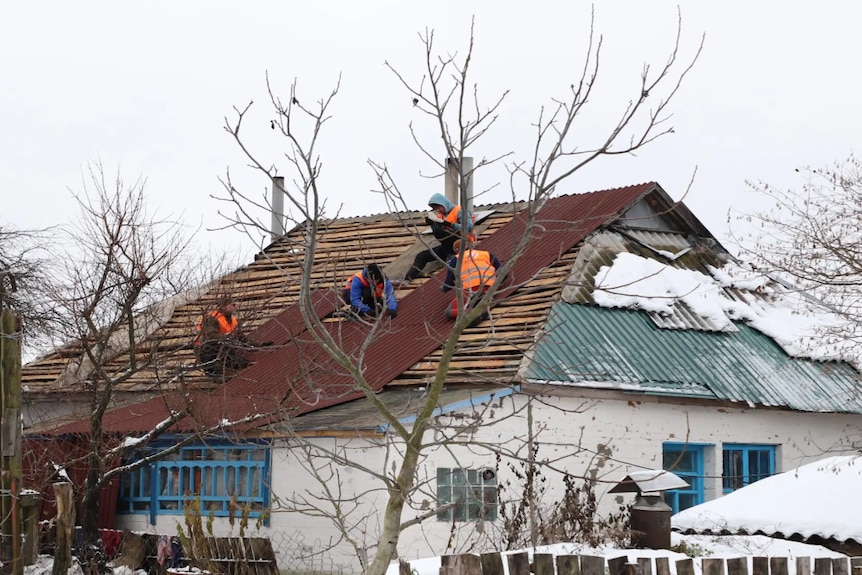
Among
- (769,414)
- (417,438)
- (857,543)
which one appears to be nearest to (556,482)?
(769,414)

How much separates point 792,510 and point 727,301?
9923 mm

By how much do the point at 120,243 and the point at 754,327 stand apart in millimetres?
11127

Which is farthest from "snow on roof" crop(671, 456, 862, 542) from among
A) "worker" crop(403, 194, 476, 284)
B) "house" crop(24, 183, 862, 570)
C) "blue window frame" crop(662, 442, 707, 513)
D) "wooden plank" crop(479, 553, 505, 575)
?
"worker" crop(403, 194, 476, 284)

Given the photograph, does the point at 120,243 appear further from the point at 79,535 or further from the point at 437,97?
the point at 437,97

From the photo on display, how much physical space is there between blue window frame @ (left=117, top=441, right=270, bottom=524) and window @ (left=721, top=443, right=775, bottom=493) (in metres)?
7.19

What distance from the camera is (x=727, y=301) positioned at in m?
21.2

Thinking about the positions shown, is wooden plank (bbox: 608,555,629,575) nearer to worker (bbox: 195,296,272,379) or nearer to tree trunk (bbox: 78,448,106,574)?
tree trunk (bbox: 78,448,106,574)

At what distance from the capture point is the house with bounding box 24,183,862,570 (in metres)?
15.4

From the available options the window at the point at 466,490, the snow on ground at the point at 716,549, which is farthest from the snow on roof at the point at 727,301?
the snow on ground at the point at 716,549

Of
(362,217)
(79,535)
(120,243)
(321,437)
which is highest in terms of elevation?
(362,217)

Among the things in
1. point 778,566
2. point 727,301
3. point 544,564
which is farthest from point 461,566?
point 727,301

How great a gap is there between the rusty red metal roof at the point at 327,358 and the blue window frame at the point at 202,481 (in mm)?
630

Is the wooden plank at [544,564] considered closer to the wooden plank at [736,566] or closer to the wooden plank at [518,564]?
the wooden plank at [518,564]

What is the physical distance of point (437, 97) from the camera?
6.83 m
